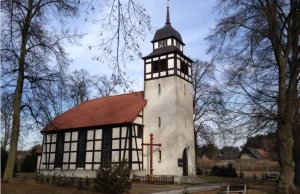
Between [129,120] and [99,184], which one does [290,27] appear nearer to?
[99,184]

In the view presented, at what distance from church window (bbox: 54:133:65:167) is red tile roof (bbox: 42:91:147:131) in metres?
1.07

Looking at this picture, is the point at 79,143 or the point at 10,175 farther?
the point at 79,143

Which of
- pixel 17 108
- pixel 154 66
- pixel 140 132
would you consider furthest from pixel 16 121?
pixel 154 66

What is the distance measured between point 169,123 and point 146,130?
7.76 feet

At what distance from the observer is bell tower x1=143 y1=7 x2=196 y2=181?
2647 centimetres

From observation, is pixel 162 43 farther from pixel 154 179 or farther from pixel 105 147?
pixel 154 179

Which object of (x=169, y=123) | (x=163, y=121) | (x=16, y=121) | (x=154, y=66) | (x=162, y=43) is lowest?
(x=16, y=121)

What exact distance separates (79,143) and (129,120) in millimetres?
6292

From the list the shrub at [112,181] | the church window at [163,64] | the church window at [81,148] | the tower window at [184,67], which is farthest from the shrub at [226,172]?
the shrub at [112,181]

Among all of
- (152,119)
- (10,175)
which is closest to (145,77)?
(152,119)

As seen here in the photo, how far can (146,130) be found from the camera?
2795 centimetres

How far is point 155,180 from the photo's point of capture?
933 inches

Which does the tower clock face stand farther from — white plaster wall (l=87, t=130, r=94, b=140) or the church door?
white plaster wall (l=87, t=130, r=94, b=140)

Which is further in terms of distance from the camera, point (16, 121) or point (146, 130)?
point (146, 130)
